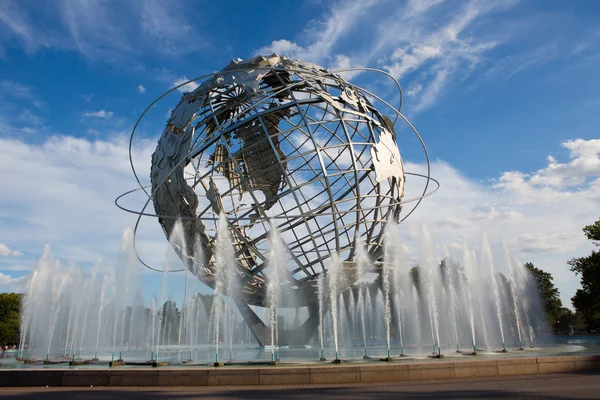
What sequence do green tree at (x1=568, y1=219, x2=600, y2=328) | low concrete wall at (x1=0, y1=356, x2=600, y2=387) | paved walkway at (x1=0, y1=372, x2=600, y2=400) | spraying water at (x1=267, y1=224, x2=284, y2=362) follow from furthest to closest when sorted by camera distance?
green tree at (x1=568, y1=219, x2=600, y2=328) → spraying water at (x1=267, y1=224, x2=284, y2=362) → low concrete wall at (x1=0, y1=356, x2=600, y2=387) → paved walkway at (x1=0, y1=372, x2=600, y2=400)

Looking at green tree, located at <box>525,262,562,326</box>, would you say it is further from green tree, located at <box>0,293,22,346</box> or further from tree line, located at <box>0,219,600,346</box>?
green tree, located at <box>0,293,22,346</box>

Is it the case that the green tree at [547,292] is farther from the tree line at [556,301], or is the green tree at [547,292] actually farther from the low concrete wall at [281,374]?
the low concrete wall at [281,374]

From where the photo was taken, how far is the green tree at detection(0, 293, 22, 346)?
35500 mm

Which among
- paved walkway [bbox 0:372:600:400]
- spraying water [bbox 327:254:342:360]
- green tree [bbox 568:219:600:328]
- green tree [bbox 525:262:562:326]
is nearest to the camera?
paved walkway [bbox 0:372:600:400]

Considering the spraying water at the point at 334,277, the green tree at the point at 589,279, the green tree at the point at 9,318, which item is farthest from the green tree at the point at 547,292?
the green tree at the point at 9,318

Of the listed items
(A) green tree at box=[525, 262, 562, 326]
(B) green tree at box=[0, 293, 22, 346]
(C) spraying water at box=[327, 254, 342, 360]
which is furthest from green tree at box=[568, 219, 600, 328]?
(B) green tree at box=[0, 293, 22, 346]

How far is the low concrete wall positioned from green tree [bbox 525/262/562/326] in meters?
30.0

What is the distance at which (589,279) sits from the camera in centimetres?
2341

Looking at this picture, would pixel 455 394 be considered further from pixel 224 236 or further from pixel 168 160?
pixel 168 160

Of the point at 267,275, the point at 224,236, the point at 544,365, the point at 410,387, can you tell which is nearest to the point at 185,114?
the point at 224,236

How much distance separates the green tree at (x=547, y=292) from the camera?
33.4 m

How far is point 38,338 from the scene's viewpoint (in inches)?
797

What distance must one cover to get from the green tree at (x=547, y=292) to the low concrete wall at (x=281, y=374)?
1180 inches

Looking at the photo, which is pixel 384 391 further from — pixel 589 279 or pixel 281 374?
pixel 589 279
